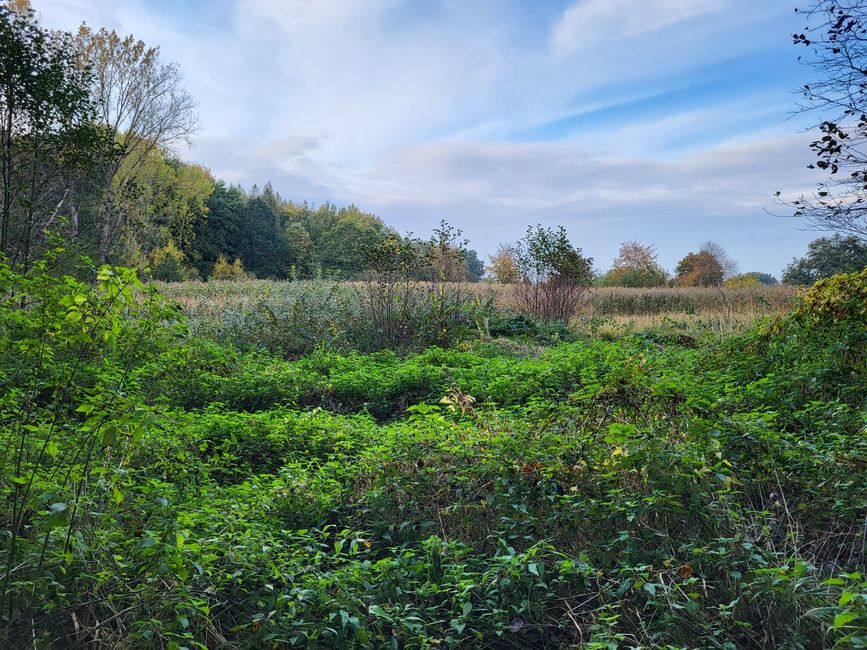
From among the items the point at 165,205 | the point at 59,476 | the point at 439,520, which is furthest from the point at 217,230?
the point at 439,520

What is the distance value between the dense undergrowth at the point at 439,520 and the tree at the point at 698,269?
34971 millimetres

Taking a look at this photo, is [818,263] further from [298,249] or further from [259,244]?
[259,244]

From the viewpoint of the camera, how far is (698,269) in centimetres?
3988

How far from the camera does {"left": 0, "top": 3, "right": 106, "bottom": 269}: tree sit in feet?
21.0

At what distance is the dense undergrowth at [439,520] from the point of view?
2.29 metres

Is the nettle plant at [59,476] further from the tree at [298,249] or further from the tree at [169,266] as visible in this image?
the tree at [298,249]

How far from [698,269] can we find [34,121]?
131 feet

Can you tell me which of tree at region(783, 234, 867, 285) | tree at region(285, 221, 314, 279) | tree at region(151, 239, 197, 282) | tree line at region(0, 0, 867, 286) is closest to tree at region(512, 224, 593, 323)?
tree line at region(0, 0, 867, 286)

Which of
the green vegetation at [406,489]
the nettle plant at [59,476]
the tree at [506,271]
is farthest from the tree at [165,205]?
the nettle plant at [59,476]

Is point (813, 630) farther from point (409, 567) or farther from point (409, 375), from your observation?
point (409, 375)

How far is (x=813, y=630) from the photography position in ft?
7.10

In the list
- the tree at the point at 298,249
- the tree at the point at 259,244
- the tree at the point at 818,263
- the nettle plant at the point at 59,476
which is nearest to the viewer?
the nettle plant at the point at 59,476

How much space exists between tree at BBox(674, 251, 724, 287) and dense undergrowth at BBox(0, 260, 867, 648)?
34971 mm

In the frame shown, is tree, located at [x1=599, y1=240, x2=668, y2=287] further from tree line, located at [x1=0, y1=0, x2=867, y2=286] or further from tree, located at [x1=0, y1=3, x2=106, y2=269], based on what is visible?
tree, located at [x1=0, y1=3, x2=106, y2=269]
